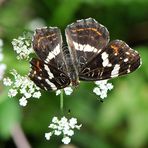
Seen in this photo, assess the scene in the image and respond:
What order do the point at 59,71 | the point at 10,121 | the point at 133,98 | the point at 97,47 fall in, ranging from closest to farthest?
the point at 59,71 < the point at 97,47 < the point at 10,121 < the point at 133,98

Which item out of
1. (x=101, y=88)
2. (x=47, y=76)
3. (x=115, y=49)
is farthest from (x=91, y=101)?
(x=47, y=76)

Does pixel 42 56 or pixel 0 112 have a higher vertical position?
pixel 42 56

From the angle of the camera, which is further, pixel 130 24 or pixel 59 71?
pixel 130 24

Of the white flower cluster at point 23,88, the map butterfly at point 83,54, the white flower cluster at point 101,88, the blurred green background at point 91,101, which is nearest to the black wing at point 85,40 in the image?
the map butterfly at point 83,54

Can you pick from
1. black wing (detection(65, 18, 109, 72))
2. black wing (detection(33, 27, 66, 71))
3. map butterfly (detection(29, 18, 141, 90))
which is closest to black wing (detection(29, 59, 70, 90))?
map butterfly (detection(29, 18, 141, 90))

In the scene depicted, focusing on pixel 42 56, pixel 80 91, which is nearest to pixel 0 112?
pixel 80 91

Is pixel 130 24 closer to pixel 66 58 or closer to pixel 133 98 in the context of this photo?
pixel 133 98

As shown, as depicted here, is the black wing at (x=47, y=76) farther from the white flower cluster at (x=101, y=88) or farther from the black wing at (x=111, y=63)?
the white flower cluster at (x=101, y=88)

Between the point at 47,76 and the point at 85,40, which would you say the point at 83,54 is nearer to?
the point at 85,40
